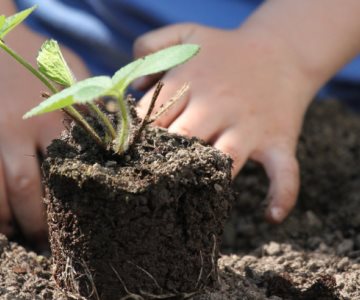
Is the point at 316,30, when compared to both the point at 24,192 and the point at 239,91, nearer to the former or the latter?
the point at 239,91

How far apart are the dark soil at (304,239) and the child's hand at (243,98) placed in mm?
82

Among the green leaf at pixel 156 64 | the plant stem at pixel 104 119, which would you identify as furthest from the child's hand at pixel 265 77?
the green leaf at pixel 156 64

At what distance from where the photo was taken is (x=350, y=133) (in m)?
1.69

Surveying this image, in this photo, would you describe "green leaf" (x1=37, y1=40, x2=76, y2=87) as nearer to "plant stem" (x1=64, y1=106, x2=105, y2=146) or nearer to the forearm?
"plant stem" (x1=64, y1=106, x2=105, y2=146)

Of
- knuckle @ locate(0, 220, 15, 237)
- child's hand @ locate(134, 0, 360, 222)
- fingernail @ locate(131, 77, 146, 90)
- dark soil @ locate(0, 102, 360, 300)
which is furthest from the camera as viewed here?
fingernail @ locate(131, 77, 146, 90)

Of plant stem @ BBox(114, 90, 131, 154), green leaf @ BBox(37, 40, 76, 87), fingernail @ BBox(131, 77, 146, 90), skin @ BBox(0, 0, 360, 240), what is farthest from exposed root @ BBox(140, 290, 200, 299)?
fingernail @ BBox(131, 77, 146, 90)

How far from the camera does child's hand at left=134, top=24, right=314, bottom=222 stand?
1377 mm

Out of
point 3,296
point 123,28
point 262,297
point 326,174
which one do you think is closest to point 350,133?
point 326,174

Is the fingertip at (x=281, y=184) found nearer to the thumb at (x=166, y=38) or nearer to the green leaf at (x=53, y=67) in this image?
the thumb at (x=166, y=38)

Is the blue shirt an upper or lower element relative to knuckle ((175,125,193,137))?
upper

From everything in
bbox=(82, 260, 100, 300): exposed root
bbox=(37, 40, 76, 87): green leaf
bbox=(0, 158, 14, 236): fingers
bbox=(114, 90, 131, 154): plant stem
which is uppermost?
bbox=(37, 40, 76, 87): green leaf

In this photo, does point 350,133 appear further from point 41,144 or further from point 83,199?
point 83,199

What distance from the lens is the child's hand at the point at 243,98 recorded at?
4.52ft

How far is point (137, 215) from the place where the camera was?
0.84 metres
